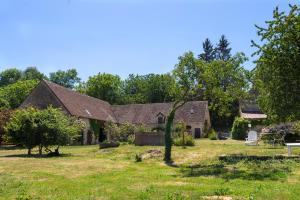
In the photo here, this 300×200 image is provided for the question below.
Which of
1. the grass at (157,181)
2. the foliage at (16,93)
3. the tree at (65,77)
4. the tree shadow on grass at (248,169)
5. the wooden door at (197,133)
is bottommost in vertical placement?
the grass at (157,181)

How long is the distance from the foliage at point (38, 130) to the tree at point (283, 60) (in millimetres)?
15142

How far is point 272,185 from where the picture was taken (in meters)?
11.8

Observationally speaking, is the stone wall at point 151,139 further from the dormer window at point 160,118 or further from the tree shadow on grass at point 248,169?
the dormer window at point 160,118

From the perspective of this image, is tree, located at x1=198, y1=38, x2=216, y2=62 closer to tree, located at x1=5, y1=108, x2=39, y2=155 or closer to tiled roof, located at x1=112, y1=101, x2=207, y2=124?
tiled roof, located at x1=112, y1=101, x2=207, y2=124

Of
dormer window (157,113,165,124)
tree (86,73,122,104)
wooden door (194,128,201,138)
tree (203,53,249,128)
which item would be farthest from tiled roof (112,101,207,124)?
tree (203,53,249,128)

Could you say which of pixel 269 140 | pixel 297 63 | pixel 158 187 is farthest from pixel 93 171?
pixel 269 140

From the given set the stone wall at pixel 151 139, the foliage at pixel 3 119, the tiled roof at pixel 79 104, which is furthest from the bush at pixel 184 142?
the foliage at pixel 3 119

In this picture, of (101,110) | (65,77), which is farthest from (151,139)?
(65,77)

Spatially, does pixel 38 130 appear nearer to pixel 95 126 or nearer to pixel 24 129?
pixel 24 129

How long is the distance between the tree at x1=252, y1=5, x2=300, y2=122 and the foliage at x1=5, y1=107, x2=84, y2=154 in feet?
49.7

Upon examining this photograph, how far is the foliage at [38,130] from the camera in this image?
27.1 m

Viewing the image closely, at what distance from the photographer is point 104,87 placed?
81.9 m

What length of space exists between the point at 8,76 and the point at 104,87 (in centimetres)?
3156

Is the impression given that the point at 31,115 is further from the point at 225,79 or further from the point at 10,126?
the point at 225,79
